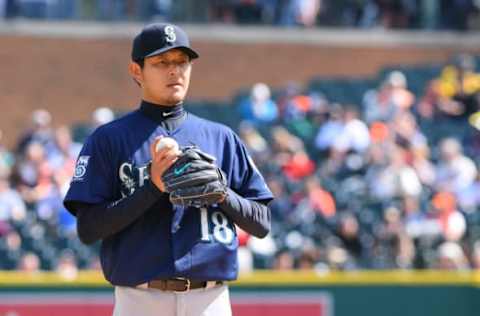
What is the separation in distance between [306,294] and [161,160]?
19.5 feet

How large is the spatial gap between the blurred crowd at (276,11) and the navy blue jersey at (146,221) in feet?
47.1

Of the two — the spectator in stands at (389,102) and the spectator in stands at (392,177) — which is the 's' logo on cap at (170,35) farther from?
the spectator in stands at (389,102)

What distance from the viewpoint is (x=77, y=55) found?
62.3 ft

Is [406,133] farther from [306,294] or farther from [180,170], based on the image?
[180,170]

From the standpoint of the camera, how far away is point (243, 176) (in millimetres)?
4898

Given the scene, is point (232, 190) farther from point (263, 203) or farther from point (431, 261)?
point (431, 261)

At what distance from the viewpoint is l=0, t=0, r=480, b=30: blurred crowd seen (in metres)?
19.0

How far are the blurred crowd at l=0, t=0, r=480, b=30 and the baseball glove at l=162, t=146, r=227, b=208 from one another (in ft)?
48.0

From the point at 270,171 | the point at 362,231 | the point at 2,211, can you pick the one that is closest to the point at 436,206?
the point at 362,231

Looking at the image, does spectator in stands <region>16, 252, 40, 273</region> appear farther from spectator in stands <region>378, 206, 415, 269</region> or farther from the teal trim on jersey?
the teal trim on jersey

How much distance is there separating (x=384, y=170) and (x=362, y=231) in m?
0.76

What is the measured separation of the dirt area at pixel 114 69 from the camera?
18.7 m

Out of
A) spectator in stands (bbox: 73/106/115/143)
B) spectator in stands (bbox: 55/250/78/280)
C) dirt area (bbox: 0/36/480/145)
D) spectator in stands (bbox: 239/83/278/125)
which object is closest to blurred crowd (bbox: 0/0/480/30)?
dirt area (bbox: 0/36/480/145)

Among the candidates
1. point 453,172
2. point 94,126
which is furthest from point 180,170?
point 94,126
